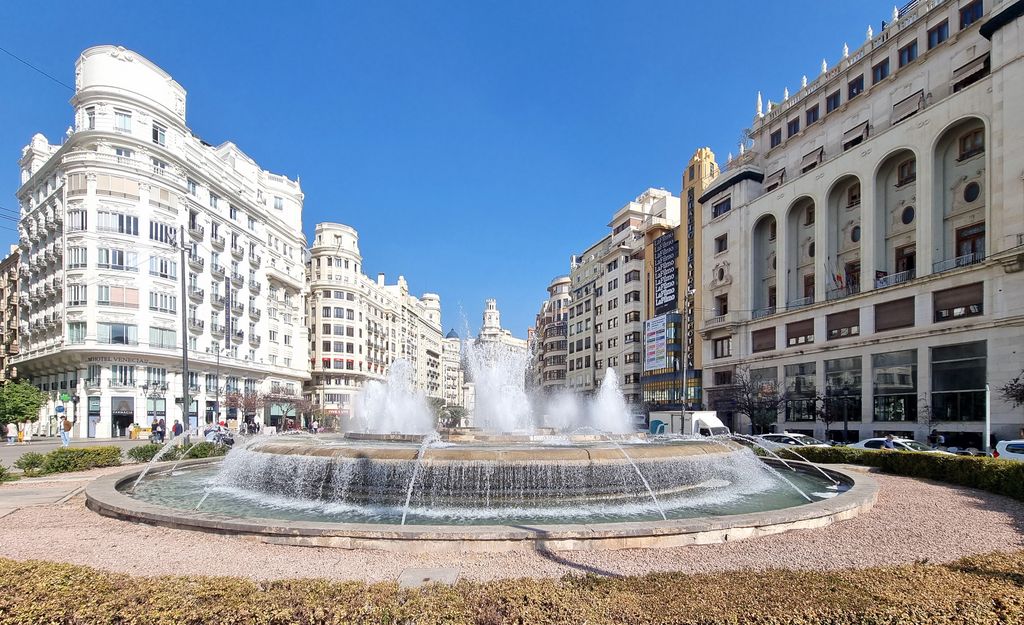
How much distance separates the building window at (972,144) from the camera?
116ft

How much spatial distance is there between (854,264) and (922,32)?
709 inches

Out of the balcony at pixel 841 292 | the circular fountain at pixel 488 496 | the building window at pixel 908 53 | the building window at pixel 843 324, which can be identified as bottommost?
the circular fountain at pixel 488 496

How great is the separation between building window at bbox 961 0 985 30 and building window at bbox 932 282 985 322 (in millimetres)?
19224

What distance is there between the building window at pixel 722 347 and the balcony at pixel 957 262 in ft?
69.1

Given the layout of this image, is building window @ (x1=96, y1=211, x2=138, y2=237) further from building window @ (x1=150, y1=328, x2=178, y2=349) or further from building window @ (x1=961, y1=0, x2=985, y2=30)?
building window @ (x1=961, y1=0, x2=985, y2=30)

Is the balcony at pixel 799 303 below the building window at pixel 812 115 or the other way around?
below

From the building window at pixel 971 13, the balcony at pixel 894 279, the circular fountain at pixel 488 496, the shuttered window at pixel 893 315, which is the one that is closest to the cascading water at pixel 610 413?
the shuttered window at pixel 893 315

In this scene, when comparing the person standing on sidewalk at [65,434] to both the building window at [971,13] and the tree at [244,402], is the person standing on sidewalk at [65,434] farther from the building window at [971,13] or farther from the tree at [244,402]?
the building window at [971,13]

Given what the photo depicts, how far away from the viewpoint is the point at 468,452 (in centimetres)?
1203

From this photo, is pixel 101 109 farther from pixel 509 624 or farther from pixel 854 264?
pixel 854 264

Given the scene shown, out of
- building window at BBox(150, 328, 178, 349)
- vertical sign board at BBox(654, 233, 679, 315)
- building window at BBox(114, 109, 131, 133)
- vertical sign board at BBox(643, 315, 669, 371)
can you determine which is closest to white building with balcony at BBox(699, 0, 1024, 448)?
vertical sign board at BBox(643, 315, 669, 371)

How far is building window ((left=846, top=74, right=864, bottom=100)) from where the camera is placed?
45.6 m

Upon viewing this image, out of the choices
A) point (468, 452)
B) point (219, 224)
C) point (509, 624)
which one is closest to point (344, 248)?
point (219, 224)

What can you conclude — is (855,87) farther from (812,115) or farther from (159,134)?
(159,134)
